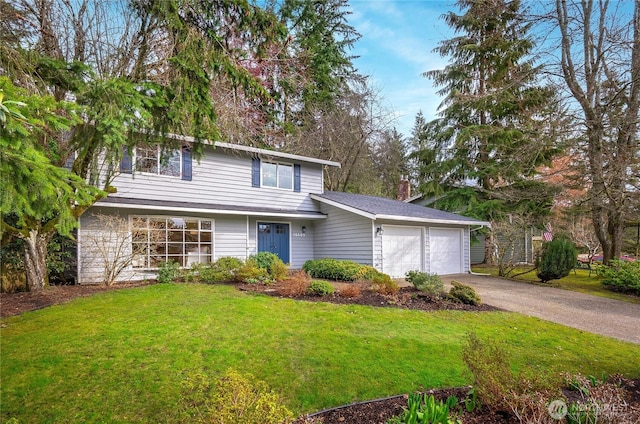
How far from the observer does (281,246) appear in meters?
14.2

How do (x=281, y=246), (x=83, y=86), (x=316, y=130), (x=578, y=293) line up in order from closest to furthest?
1. (x=83, y=86)
2. (x=578, y=293)
3. (x=281, y=246)
4. (x=316, y=130)

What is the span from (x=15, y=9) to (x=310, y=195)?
10.7m

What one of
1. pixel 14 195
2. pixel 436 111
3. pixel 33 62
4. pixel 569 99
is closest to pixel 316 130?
pixel 436 111

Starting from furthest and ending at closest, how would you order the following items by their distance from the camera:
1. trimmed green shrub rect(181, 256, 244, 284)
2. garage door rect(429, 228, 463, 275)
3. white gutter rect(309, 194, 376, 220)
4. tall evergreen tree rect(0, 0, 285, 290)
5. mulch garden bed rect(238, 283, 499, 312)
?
garage door rect(429, 228, 463, 275)
white gutter rect(309, 194, 376, 220)
trimmed green shrub rect(181, 256, 244, 284)
mulch garden bed rect(238, 283, 499, 312)
tall evergreen tree rect(0, 0, 285, 290)

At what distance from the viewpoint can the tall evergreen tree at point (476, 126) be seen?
17969 mm

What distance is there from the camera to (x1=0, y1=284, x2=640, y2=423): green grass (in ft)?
11.1

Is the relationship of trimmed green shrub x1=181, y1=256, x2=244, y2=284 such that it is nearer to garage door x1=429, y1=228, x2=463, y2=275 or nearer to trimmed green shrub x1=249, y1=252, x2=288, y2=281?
trimmed green shrub x1=249, y1=252, x2=288, y2=281

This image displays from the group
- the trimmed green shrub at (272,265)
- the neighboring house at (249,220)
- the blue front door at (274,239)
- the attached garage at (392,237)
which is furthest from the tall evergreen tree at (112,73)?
the attached garage at (392,237)

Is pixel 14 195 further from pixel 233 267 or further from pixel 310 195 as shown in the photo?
pixel 310 195

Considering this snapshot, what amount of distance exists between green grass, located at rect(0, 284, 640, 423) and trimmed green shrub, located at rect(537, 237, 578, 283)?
20.9 feet

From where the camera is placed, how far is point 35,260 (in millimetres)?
8492

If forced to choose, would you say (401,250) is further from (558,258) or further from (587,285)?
(587,285)

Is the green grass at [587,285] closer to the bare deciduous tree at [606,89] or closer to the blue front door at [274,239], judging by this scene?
the bare deciduous tree at [606,89]

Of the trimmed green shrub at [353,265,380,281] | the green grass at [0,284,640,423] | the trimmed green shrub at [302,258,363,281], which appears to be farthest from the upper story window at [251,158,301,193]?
the green grass at [0,284,640,423]
